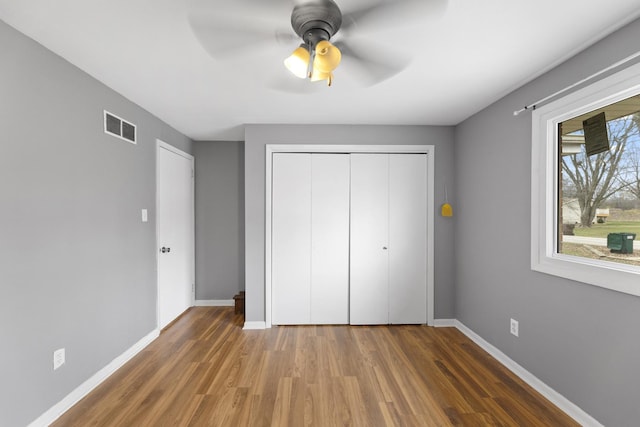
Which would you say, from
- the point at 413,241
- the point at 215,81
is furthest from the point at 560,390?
the point at 215,81

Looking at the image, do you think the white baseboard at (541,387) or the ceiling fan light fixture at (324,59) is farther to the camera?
the white baseboard at (541,387)

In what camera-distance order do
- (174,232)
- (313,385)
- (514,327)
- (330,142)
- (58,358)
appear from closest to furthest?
1. (58,358)
2. (313,385)
3. (514,327)
4. (330,142)
5. (174,232)

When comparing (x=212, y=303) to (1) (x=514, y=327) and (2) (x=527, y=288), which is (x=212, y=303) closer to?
(1) (x=514, y=327)

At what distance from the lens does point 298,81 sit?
2.29 meters

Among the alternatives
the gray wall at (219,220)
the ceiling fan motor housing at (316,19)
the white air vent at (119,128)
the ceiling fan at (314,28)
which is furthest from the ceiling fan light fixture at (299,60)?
the gray wall at (219,220)

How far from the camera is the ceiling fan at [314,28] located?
1342 mm

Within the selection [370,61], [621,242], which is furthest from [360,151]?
Answer: [621,242]

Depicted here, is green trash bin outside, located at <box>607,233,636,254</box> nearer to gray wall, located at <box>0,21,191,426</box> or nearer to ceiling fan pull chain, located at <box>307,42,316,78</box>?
ceiling fan pull chain, located at <box>307,42,316,78</box>

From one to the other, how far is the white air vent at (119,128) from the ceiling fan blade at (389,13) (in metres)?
2.09

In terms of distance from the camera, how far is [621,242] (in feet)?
5.85

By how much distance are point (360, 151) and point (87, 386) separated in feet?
10.7

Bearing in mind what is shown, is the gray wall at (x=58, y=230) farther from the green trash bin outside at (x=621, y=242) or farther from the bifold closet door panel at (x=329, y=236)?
the green trash bin outside at (x=621, y=242)

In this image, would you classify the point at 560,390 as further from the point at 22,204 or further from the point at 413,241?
the point at 22,204

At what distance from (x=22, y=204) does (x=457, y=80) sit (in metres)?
3.05
